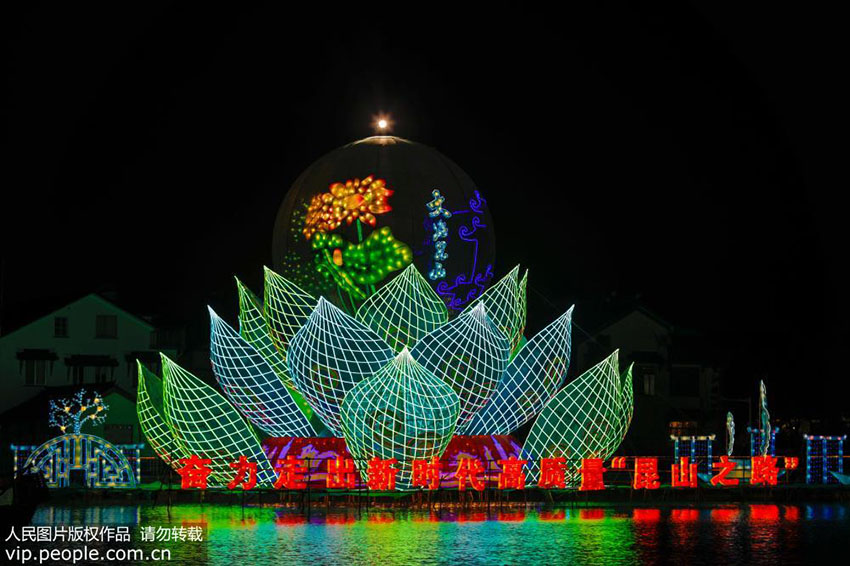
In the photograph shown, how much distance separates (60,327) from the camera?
5022cm

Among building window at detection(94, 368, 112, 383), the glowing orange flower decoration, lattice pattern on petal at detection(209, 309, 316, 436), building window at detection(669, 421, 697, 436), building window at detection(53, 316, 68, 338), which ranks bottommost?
building window at detection(669, 421, 697, 436)

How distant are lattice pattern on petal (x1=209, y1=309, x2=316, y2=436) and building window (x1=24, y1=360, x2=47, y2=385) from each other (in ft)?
64.1

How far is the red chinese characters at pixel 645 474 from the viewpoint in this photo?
31.7 m

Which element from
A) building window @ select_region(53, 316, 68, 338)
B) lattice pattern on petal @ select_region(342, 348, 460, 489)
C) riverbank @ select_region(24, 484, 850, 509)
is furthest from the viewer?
building window @ select_region(53, 316, 68, 338)

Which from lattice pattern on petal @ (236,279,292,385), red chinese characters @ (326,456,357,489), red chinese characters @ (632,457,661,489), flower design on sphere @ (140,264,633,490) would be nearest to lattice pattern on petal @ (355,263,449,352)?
flower design on sphere @ (140,264,633,490)

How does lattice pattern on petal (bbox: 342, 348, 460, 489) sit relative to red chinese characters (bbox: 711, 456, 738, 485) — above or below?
above

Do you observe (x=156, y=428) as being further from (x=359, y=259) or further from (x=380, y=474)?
(x=359, y=259)

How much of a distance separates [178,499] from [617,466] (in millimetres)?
9592

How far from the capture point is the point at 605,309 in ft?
177

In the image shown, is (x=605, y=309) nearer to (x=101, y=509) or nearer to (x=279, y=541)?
(x=101, y=509)

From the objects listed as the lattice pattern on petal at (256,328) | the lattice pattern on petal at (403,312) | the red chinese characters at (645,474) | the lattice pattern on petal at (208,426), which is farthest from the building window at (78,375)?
the red chinese characters at (645,474)

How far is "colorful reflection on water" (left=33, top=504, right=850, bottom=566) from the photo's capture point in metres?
23.2

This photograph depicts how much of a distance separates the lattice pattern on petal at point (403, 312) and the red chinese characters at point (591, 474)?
4115mm

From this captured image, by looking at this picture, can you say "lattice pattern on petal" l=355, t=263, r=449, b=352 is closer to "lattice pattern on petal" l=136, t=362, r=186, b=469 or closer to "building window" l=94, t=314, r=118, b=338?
"lattice pattern on petal" l=136, t=362, r=186, b=469
